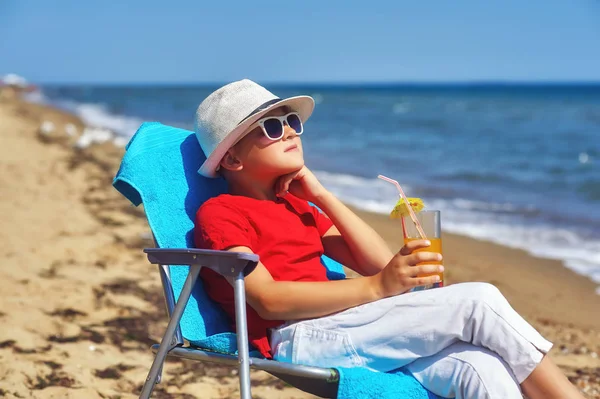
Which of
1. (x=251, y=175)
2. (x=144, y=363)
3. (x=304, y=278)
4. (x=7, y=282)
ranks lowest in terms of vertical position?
(x=144, y=363)

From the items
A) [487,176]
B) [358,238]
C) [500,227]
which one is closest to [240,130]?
[358,238]

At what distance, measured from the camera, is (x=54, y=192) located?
24.9 ft

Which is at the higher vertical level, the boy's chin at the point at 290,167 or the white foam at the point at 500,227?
the boy's chin at the point at 290,167

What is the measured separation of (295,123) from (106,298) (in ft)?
8.00

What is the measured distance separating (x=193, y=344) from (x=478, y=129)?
20579mm

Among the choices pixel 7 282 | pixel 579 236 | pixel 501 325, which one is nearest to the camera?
pixel 501 325

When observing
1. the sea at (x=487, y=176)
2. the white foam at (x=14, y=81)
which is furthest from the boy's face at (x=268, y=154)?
the white foam at (x=14, y=81)

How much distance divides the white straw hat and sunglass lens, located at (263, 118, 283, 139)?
50 mm

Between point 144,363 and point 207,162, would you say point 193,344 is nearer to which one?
point 207,162

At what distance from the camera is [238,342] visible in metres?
2.23

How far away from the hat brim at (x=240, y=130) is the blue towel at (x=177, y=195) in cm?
15

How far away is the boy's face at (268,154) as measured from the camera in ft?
8.63

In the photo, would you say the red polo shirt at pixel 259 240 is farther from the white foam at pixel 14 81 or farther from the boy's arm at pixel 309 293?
the white foam at pixel 14 81

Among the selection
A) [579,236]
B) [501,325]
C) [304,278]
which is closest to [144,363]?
[304,278]
